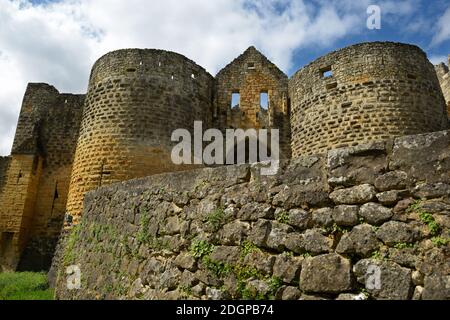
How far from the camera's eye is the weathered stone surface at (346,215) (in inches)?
125

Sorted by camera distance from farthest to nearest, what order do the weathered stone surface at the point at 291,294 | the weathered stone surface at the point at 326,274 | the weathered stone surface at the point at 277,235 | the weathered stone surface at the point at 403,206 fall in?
the weathered stone surface at the point at 277,235 < the weathered stone surface at the point at 291,294 < the weathered stone surface at the point at 326,274 < the weathered stone surface at the point at 403,206

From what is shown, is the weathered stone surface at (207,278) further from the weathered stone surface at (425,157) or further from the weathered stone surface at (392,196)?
the weathered stone surface at (425,157)

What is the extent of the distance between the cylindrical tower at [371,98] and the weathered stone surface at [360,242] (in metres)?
9.84

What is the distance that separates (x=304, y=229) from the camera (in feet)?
11.4

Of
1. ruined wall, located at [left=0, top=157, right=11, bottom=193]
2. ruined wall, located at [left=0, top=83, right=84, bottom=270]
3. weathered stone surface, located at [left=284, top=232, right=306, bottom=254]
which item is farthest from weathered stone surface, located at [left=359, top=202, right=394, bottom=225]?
ruined wall, located at [left=0, top=157, right=11, bottom=193]

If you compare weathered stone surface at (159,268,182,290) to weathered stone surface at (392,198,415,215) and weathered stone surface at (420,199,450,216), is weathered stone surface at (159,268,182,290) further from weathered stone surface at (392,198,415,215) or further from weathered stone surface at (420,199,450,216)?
weathered stone surface at (420,199,450,216)

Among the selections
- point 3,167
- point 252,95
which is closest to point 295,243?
point 252,95

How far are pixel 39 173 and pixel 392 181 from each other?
18362 mm

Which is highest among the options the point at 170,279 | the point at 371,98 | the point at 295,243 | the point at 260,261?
the point at 371,98

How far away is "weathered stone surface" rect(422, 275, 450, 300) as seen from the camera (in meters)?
2.59

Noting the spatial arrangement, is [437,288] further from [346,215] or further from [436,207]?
[346,215]

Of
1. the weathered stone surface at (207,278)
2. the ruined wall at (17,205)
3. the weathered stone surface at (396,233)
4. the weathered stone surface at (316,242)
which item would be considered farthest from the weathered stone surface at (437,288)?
the ruined wall at (17,205)

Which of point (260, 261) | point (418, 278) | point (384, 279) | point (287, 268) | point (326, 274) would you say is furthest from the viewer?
point (260, 261)
